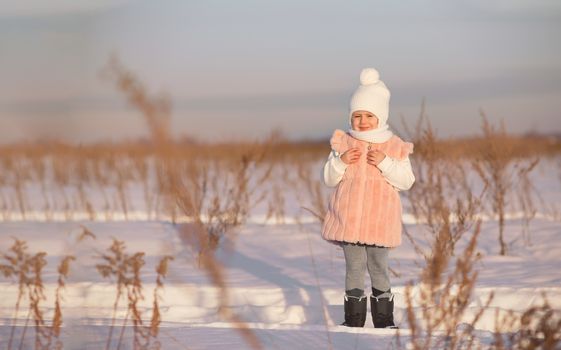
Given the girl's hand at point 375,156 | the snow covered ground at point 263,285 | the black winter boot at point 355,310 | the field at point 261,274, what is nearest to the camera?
the field at point 261,274

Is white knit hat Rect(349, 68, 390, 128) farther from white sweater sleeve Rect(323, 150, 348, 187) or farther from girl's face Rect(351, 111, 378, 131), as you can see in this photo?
white sweater sleeve Rect(323, 150, 348, 187)

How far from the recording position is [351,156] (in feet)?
11.5

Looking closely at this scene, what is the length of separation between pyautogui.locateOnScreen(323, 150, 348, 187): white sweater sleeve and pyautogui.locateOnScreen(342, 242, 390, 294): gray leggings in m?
0.28

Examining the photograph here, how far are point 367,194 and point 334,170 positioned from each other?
0.18m

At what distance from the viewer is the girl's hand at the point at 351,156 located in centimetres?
350

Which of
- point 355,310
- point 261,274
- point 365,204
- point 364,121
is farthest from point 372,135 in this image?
point 261,274

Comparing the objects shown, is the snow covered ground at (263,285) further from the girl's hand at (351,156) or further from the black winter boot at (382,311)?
the girl's hand at (351,156)

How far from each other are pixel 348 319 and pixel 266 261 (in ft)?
6.53

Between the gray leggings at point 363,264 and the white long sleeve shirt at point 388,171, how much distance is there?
0.29 m

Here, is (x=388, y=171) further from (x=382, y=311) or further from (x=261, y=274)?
(x=261, y=274)

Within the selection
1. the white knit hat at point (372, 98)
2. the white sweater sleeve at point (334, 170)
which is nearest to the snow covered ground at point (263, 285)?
the white sweater sleeve at point (334, 170)

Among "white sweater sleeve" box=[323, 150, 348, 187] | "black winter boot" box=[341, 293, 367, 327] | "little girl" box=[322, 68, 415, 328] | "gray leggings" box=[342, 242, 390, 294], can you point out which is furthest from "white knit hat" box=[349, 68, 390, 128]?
"black winter boot" box=[341, 293, 367, 327]

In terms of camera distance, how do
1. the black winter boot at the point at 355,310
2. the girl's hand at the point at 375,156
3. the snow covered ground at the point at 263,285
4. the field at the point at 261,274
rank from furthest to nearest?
the black winter boot at the point at 355,310 < the girl's hand at the point at 375,156 < the snow covered ground at the point at 263,285 < the field at the point at 261,274

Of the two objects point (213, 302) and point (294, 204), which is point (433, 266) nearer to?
point (213, 302)
